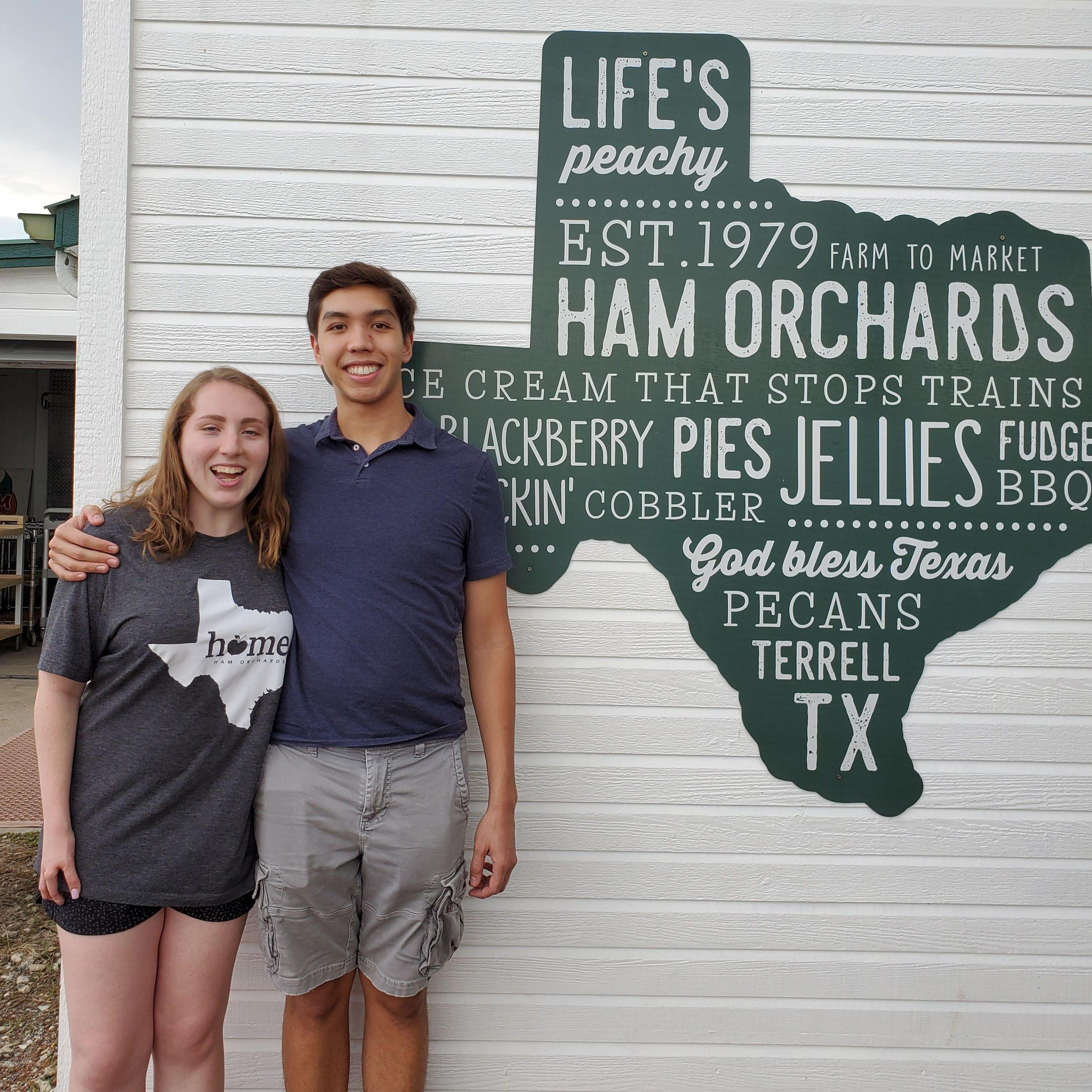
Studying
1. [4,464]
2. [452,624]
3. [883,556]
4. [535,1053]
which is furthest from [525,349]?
[4,464]

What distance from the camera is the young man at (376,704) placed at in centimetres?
170

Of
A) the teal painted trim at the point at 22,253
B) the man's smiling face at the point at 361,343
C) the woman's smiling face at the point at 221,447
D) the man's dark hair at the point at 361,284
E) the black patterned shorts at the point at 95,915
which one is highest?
the teal painted trim at the point at 22,253

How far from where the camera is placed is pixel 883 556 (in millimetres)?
2174

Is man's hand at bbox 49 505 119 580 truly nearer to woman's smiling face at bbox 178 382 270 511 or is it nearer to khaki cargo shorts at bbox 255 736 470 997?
woman's smiling face at bbox 178 382 270 511

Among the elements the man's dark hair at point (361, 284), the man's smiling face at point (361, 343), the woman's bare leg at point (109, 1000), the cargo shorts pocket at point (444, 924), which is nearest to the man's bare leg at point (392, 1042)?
the cargo shorts pocket at point (444, 924)

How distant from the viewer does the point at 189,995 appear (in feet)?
5.41

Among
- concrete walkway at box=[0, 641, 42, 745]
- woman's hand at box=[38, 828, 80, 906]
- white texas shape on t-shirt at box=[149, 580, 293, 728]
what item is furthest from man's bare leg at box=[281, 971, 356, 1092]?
concrete walkway at box=[0, 641, 42, 745]

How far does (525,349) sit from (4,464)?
394 inches

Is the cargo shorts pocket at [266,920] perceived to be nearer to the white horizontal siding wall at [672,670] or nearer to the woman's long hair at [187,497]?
the white horizontal siding wall at [672,670]

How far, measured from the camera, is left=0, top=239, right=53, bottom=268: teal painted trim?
6844 mm

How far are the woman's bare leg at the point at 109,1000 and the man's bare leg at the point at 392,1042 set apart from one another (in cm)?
45

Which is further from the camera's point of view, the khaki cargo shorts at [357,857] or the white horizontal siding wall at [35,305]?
the white horizontal siding wall at [35,305]

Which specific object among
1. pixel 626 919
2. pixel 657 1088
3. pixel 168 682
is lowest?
pixel 657 1088

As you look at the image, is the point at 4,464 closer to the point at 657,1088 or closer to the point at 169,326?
the point at 169,326
